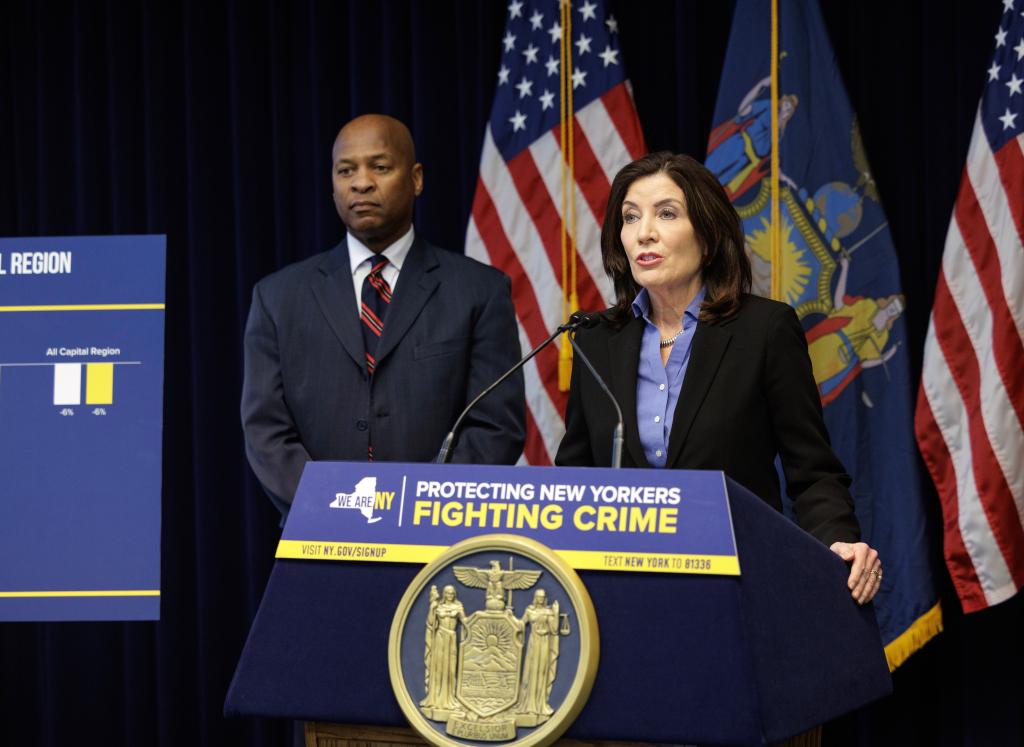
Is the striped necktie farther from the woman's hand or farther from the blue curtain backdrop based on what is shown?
the woman's hand

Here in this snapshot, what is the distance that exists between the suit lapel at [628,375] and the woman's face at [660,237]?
8 centimetres

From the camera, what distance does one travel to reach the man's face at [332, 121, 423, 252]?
2996 millimetres

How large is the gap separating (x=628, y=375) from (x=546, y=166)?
195cm

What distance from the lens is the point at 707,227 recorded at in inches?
79.5

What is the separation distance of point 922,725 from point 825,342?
1.24 meters

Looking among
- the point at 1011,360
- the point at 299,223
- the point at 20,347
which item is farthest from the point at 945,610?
the point at 20,347

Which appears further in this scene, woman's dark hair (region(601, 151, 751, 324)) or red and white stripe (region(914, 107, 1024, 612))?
red and white stripe (region(914, 107, 1024, 612))

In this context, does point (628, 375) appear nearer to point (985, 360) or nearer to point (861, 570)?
point (861, 570)

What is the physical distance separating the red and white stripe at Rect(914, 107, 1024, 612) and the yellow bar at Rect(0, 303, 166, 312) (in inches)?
84.6

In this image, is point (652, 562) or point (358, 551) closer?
point (652, 562)

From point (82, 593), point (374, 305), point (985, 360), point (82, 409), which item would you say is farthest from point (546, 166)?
point (82, 593)

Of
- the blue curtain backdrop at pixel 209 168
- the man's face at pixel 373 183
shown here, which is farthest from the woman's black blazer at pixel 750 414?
the blue curtain backdrop at pixel 209 168

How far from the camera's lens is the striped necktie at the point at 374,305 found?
2959mm

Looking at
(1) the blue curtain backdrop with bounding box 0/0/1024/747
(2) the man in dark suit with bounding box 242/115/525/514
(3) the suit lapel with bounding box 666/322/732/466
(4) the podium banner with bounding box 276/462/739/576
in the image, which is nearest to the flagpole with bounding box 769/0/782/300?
(1) the blue curtain backdrop with bounding box 0/0/1024/747
